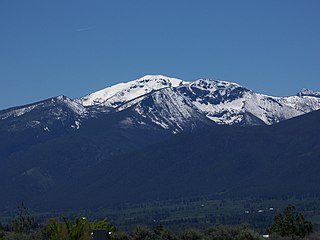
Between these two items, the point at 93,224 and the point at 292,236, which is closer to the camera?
the point at 93,224

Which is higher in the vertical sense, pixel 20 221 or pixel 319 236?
pixel 20 221

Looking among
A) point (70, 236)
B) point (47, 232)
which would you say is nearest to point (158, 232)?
point (47, 232)

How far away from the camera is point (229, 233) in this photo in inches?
3976

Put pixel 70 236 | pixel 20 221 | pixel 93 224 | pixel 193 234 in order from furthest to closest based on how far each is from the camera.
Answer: pixel 20 221, pixel 193 234, pixel 93 224, pixel 70 236

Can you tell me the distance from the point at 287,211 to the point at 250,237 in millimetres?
6986

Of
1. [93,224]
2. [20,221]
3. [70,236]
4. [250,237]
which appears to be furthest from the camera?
[20,221]

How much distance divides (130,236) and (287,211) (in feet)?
64.2

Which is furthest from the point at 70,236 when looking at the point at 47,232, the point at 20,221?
the point at 20,221

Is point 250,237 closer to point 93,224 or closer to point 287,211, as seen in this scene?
point 287,211

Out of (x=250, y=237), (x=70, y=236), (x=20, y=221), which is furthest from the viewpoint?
(x=20, y=221)

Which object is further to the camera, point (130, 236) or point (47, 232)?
point (130, 236)

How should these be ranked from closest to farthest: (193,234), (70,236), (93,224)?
(70,236) → (93,224) → (193,234)

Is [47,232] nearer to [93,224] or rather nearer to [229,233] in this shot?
[93,224]

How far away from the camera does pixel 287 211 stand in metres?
101
